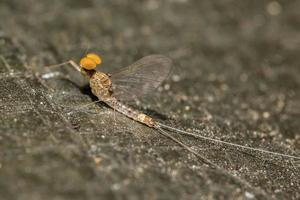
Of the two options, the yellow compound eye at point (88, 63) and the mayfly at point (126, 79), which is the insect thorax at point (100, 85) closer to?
the mayfly at point (126, 79)

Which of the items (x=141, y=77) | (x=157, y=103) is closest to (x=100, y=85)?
(x=141, y=77)

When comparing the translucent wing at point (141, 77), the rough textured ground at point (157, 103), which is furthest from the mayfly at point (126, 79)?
the rough textured ground at point (157, 103)

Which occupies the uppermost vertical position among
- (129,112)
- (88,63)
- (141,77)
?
(141,77)

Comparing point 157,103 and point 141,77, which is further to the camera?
point 157,103

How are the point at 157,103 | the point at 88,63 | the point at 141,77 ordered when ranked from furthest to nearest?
the point at 157,103
the point at 141,77
the point at 88,63

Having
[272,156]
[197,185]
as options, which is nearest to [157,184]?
[197,185]

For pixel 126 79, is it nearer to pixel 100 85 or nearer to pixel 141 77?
pixel 141 77
